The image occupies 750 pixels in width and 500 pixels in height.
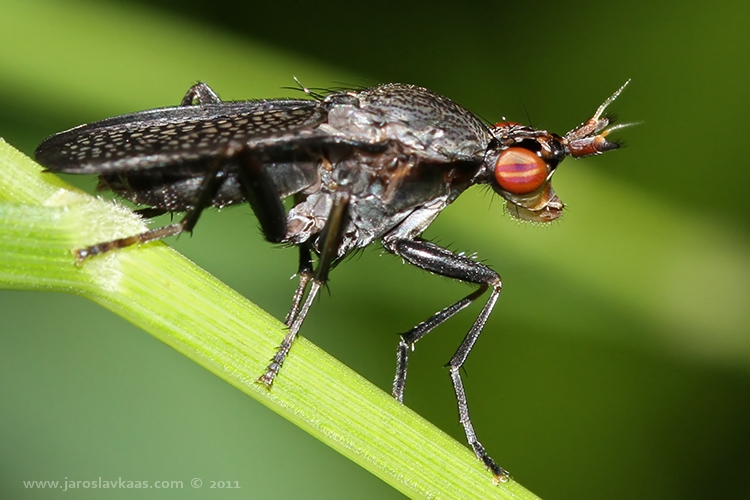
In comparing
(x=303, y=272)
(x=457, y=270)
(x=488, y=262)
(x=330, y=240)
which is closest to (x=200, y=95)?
(x=303, y=272)

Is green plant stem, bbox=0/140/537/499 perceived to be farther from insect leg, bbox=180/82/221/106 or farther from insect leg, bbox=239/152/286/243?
insect leg, bbox=180/82/221/106

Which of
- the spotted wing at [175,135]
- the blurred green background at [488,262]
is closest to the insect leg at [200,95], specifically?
the spotted wing at [175,135]

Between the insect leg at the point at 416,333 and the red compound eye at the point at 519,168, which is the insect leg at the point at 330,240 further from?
the red compound eye at the point at 519,168

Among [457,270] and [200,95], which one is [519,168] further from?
[200,95]

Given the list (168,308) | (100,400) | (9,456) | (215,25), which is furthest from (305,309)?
(215,25)

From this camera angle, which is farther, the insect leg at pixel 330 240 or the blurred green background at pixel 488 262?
the blurred green background at pixel 488 262
